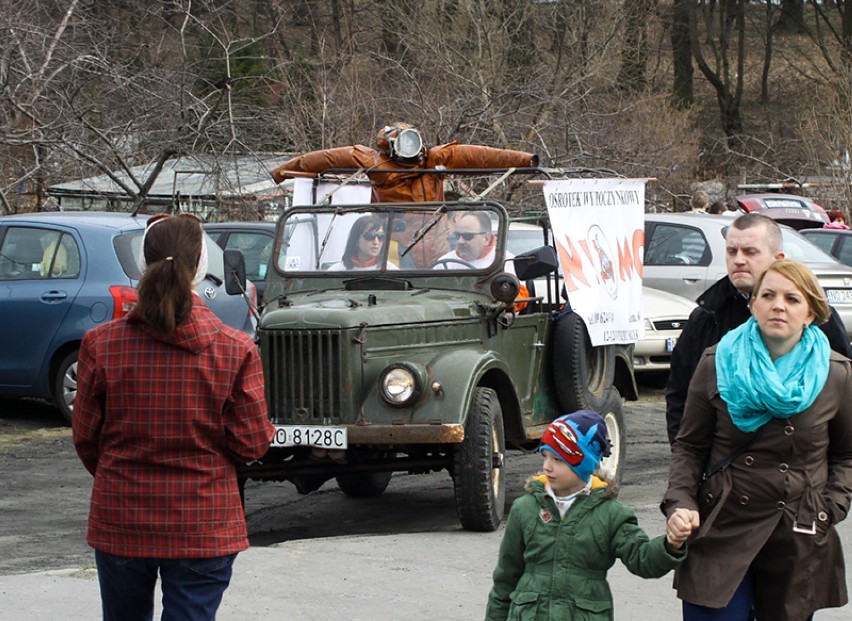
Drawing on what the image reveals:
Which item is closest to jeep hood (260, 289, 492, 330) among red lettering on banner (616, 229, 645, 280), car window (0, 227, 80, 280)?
red lettering on banner (616, 229, 645, 280)

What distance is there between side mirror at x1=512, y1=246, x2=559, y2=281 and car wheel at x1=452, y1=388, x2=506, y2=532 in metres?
0.86

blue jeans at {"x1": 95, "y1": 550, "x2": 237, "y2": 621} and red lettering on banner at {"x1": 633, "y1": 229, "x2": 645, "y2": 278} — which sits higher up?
A: red lettering on banner at {"x1": 633, "y1": 229, "x2": 645, "y2": 278}

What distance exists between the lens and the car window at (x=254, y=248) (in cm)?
1515

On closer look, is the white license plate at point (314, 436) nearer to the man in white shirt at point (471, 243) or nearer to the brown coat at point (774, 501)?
the man in white shirt at point (471, 243)

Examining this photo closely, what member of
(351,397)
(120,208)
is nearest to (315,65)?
(120,208)

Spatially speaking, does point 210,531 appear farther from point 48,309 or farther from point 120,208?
point 120,208

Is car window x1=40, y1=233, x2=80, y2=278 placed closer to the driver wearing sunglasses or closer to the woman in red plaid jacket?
the driver wearing sunglasses

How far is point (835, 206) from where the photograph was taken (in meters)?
29.7

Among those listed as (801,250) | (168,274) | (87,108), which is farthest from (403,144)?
(87,108)

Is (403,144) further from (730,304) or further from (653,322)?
(653,322)

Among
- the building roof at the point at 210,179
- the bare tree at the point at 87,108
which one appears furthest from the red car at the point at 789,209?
the bare tree at the point at 87,108

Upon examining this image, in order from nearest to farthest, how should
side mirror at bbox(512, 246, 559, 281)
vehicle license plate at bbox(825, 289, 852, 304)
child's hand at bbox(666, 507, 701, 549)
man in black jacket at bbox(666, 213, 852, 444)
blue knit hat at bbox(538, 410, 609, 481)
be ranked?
child's hand at bbox(666, 507, 701, 549)
blue knit hat at bbox(538, 410, 609, 481)
man in black jacket at bbox(666, 213, 852, 444)
side mirror at bbox(512, 246, 559, 281)
vehicle license plate at bbox(825, 289, 852, 304)

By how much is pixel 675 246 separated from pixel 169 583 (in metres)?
12.5

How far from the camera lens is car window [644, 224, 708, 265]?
15859 millimetres
